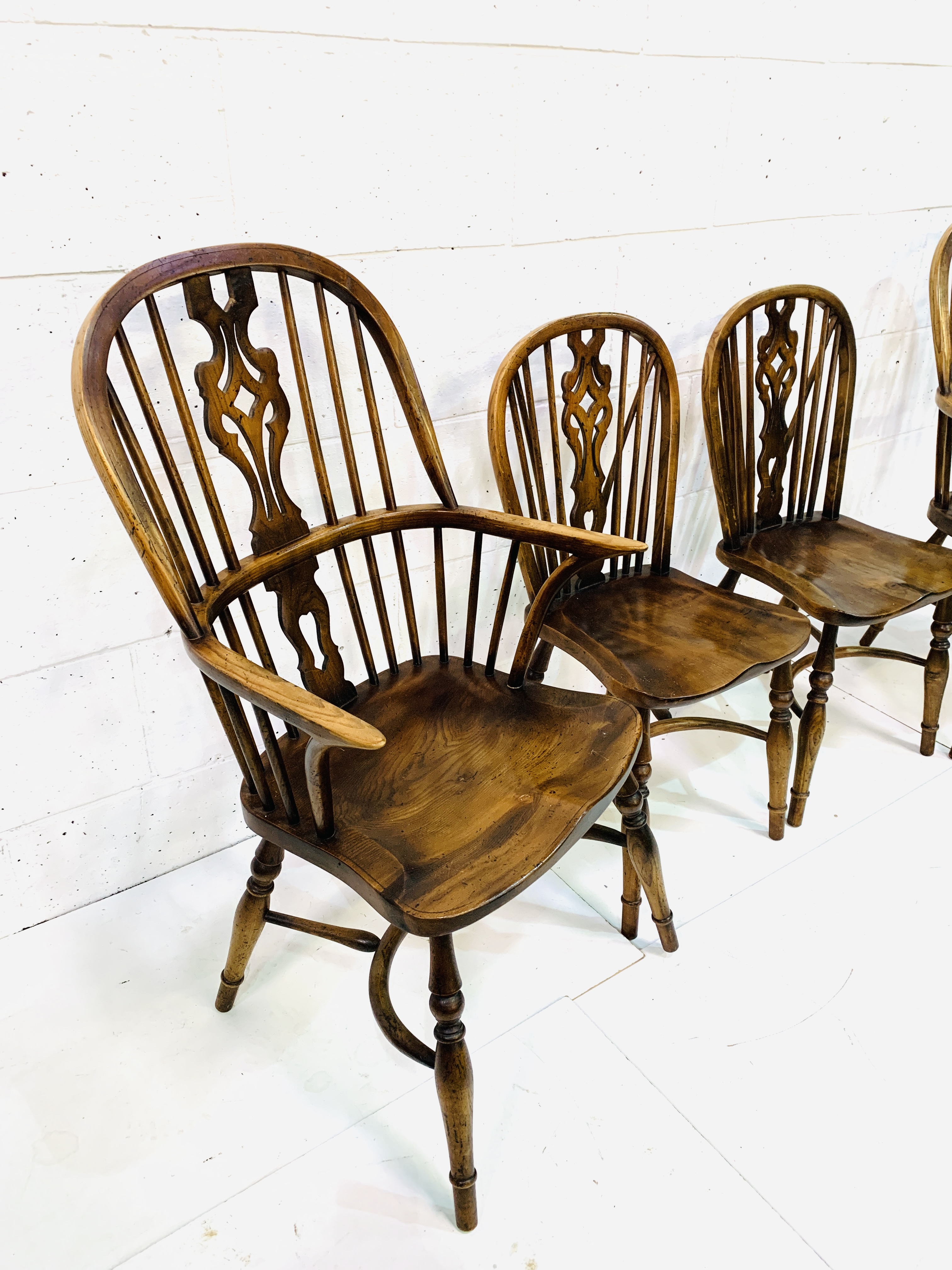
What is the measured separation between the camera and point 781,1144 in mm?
1352

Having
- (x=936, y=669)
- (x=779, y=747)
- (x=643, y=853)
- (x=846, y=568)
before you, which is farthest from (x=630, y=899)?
(x=936, y=669)

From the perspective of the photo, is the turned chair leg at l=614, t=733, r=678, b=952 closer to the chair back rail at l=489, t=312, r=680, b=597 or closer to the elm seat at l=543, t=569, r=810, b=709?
the elm seat at l=543, t=569, r=810, b=709

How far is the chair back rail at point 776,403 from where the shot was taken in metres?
1.89

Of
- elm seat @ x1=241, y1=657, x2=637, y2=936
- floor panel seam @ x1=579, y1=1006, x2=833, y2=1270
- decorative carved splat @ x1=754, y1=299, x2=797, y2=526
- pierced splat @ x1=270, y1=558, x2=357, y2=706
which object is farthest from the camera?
decorative carved splat @ x1=754, y1=299, x2=797, y2=526

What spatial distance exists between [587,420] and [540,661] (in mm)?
466

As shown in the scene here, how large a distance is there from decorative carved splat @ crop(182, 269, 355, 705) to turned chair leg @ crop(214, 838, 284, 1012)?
0.83 ft

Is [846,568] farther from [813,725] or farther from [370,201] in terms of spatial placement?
[370,201]

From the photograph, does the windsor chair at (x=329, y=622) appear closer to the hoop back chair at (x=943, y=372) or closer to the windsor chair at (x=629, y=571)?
the windsor chair at (x=629, y=571)

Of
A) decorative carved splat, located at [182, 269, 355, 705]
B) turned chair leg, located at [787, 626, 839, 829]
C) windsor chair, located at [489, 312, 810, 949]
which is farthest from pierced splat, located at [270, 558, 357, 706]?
turned chair leg, located at [787, 626, 839, 829]

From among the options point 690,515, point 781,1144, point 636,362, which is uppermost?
point 636,362

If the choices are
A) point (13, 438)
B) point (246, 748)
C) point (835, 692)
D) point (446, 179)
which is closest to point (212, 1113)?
point (246, 748)

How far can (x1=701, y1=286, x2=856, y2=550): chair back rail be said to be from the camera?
1892mm

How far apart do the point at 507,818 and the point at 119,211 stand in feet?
3.33

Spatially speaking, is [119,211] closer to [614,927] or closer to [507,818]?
[507,818]
